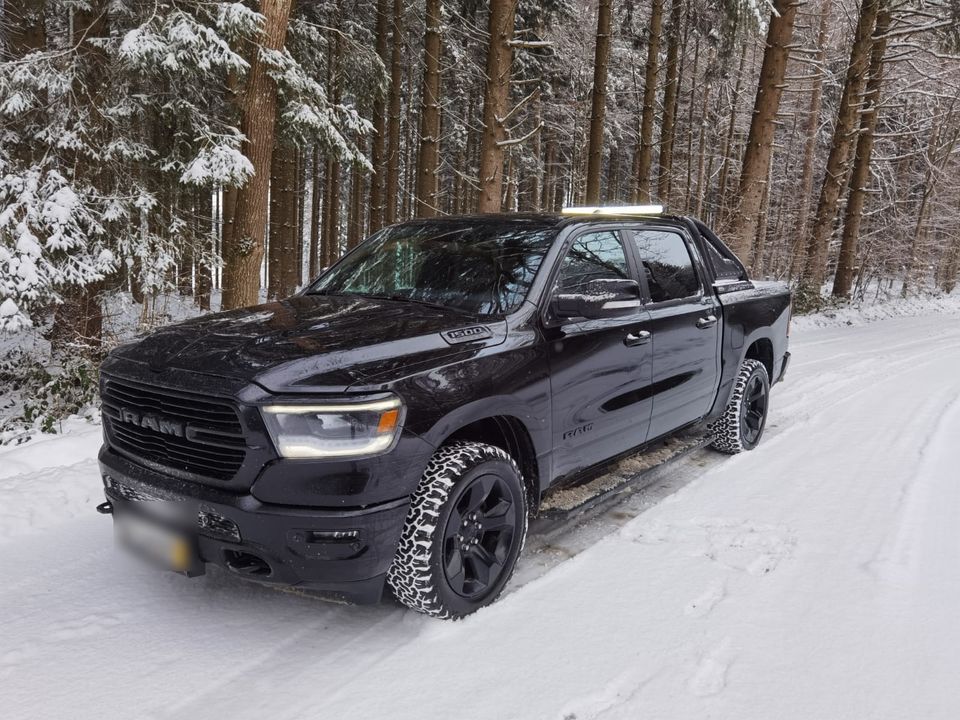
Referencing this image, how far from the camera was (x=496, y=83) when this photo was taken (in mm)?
9602

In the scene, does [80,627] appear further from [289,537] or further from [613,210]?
[613,210]

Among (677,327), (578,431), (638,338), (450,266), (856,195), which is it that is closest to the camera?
(578,431)

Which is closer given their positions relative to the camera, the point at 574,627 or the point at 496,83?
the point at 574,627

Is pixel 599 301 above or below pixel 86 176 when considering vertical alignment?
below

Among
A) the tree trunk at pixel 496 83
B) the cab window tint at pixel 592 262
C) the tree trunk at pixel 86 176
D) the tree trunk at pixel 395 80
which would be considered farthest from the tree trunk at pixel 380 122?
the cab window tint at pixel 592 262

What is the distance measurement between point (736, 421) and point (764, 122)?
8459 mm

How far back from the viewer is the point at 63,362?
819 cm

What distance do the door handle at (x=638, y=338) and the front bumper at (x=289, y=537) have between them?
1815 mm

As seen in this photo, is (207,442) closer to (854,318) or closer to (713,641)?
(713,641)

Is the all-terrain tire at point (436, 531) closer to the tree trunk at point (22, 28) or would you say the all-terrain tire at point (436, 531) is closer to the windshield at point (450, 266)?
the windshield at point (450, 266)

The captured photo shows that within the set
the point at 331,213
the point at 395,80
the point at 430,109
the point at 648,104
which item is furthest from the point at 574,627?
the point at 331,213

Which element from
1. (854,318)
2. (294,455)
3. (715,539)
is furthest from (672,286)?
(854,318)

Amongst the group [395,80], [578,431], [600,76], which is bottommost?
[578,431]

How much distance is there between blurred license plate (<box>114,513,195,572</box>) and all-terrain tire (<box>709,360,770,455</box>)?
408cm
